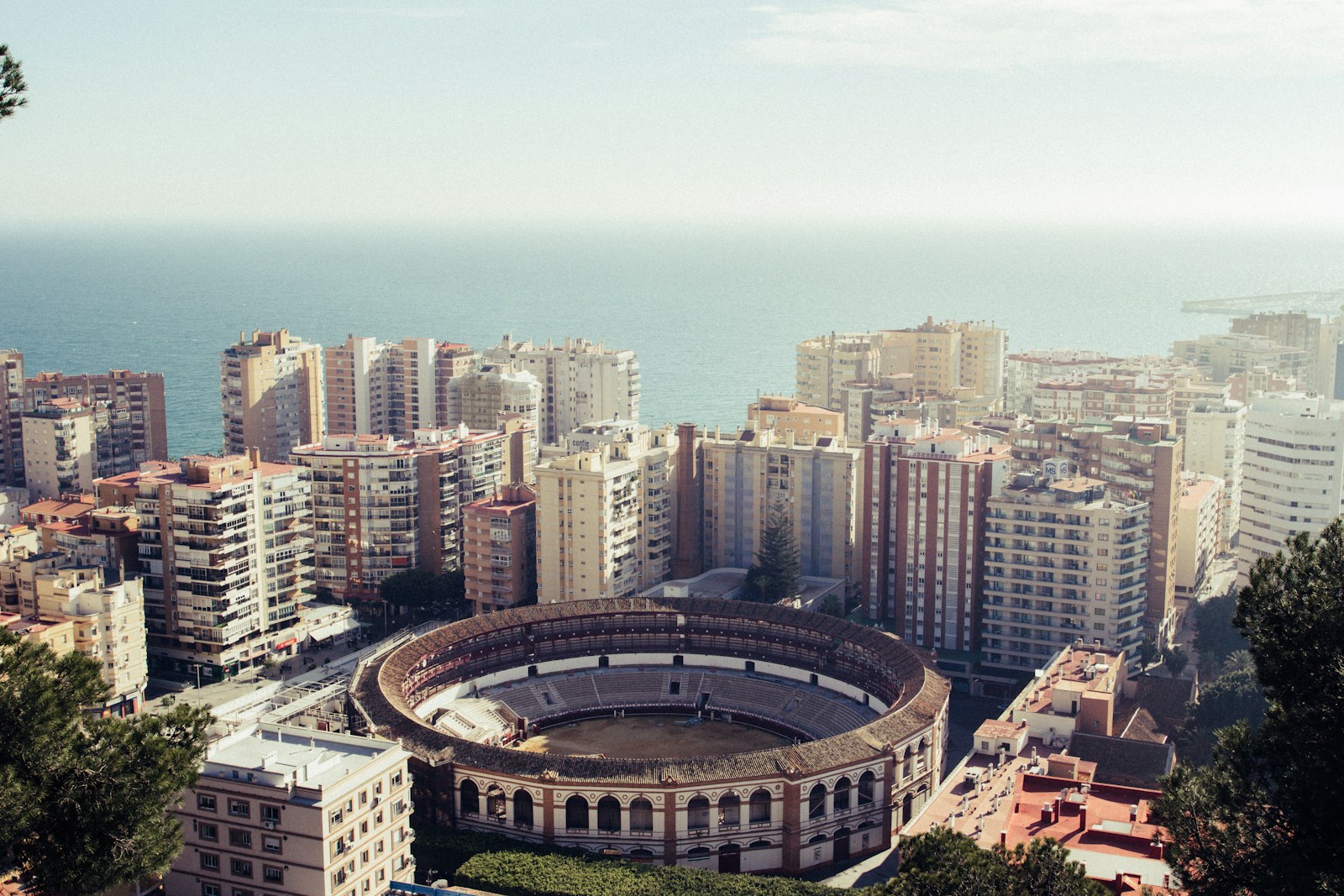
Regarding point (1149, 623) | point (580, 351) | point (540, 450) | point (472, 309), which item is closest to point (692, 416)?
point (580, 351)

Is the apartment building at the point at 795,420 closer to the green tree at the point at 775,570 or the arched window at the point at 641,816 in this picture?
the green tree at the point at 775,570

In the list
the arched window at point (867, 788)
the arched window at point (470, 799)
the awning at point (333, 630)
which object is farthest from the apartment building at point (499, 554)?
the arched window at point (867, 788)

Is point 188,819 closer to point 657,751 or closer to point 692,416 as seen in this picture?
point 657,751

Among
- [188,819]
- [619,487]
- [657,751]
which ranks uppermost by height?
[619,487]

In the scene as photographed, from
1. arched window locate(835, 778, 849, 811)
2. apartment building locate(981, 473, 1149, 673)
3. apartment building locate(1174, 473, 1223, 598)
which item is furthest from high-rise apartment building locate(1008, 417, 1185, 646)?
arched window locate(835, 778, 849, 811)

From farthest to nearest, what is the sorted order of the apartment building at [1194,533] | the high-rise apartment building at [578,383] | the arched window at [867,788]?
the high-rise apartment building at [578,383] < the apartment building at [1194,533] < the arched window at [867,788]

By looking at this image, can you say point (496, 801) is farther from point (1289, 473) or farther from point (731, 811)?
point (1289, 473)
